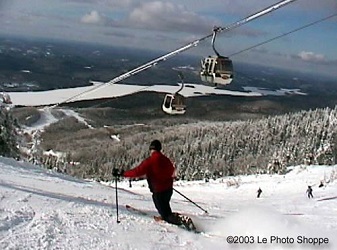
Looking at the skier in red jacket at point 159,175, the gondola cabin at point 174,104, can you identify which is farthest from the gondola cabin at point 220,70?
the gondola cabin at point 174,104

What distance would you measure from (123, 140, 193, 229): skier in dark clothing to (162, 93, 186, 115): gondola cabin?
1464 millimetres

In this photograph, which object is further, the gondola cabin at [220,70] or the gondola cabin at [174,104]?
the gondola cabin at [174,104]

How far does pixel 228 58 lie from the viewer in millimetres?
7453

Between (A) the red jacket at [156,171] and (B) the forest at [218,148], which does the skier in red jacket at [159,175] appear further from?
(B) the forest at [218,148]

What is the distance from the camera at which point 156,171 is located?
7750 mm

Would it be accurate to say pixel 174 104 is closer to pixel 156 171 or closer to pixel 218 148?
pixel 156 171

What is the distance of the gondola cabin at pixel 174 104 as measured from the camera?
9.23 m

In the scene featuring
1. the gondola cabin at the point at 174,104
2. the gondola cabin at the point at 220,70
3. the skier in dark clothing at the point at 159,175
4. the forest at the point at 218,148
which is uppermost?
the gondola cabin at the point at 220,70

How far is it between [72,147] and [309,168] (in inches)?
3720

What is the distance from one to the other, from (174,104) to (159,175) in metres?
1.96

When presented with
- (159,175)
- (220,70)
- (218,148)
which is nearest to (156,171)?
(159,175)

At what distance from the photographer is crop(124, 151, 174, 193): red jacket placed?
7.69 m

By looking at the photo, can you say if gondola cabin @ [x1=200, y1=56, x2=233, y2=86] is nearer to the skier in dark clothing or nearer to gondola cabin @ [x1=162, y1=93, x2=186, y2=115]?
the skier in dark clothing

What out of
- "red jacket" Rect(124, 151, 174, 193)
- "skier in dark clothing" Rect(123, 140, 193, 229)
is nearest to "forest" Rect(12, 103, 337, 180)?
"skier in dark clothing" Rect(123, 140, 193, 229)
